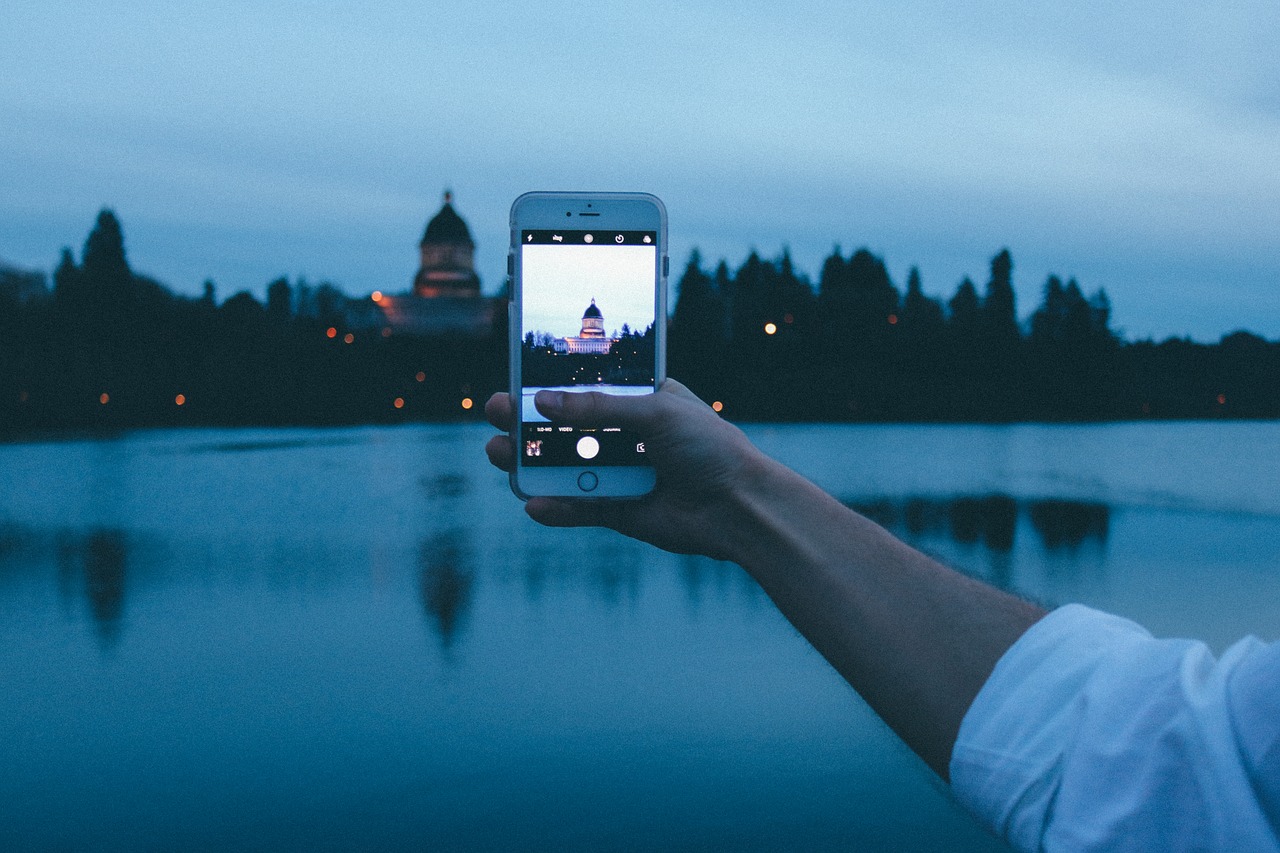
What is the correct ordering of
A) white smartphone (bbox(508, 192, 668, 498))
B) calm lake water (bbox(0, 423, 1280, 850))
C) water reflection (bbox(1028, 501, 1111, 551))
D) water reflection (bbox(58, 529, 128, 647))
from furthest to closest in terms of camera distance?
water reflection (bbox(1028, 501, 1111, 551)), water reflection (bbox(58, 529, 128, 647)), calm lake water (bbox(0, 423, 1280, 850)), white smartphone (bbox(508, 192, 668, 498))

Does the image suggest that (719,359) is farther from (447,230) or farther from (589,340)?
(589,340)

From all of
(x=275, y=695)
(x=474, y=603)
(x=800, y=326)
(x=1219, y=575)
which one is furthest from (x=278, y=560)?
(x=800, y=326)

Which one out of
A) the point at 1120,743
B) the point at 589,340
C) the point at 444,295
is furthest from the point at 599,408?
the point at 444,295

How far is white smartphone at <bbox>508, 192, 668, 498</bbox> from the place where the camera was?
279 cm

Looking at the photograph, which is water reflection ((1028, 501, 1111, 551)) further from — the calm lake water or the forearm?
the forearm

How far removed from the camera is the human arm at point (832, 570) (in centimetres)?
158

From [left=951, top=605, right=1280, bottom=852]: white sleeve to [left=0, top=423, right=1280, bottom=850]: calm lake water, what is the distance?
139 centimetres

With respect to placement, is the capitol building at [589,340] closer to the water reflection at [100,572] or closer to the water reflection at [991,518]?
the water reflection at [100,572]

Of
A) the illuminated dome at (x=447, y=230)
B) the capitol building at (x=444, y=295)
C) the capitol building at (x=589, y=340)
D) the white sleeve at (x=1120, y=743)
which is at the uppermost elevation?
the illuminated dome at (x=447, y=230)

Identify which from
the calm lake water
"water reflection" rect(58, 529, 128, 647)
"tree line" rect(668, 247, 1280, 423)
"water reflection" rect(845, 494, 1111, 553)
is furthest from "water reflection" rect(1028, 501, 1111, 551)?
"tree line" rect(668, 247, 1280, 423)

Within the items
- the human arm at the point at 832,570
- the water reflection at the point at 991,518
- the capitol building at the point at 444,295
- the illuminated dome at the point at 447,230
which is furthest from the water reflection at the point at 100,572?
the illuminated dome at the point at 447,230

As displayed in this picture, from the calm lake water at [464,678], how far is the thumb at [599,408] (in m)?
0.87

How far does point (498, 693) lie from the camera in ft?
22.4

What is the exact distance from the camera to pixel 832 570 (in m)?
1.82
